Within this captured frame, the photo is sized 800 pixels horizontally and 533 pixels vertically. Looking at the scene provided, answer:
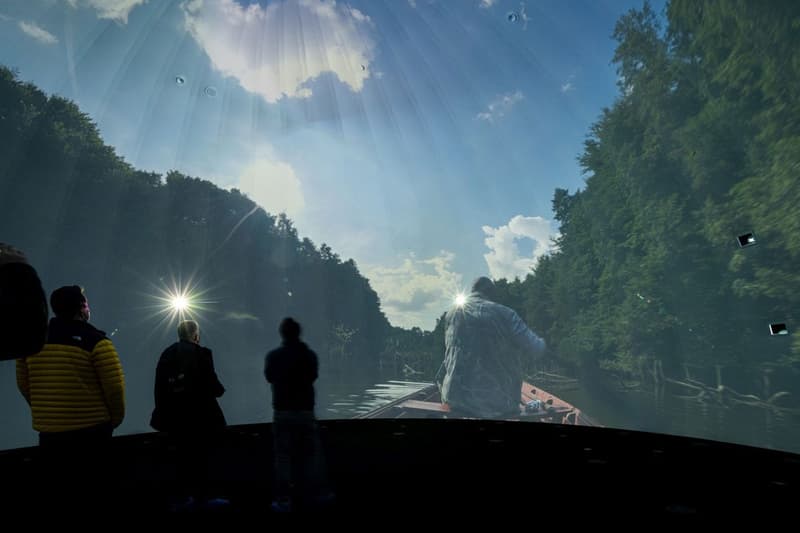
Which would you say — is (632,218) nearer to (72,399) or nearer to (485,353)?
(485,353)

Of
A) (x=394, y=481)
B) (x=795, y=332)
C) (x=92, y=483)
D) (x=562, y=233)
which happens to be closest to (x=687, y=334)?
(x=795, y=332)

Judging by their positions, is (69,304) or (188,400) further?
(188,400)

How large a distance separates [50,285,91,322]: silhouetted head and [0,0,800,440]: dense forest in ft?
85.2

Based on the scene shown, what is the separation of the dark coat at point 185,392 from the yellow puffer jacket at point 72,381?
44cm

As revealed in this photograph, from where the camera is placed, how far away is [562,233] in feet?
→ 162

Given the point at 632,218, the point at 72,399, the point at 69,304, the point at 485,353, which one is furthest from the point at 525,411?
the point at 69,304

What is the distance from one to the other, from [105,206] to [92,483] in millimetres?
40374

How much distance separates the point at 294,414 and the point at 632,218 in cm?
3635

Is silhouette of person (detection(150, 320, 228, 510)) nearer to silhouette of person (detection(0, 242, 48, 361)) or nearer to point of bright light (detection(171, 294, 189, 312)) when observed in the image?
silhouette of person (detection(0, 242, 48, 361))

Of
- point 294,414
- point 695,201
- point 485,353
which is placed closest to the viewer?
point 294,414

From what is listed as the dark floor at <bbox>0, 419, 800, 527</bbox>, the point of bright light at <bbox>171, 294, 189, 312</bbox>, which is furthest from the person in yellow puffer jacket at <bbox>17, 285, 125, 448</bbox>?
the point of bright light at <bbox>171, 294, 189, 312</bbox>

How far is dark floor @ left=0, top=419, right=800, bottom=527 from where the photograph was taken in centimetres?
309

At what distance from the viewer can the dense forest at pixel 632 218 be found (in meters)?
21.8

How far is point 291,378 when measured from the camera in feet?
12.6
